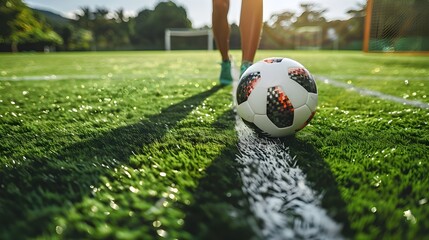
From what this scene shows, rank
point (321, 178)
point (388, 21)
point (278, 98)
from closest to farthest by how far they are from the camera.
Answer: point (321, 178) → point (278, 98) → point (388, 21)

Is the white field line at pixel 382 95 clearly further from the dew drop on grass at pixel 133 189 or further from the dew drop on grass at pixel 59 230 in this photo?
the dew drop on grass at pixel 59 230

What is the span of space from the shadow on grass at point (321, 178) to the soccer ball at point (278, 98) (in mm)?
127

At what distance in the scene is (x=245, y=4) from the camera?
2.86 metres

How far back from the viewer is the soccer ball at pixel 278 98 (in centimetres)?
167

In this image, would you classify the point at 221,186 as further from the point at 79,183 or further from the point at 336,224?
the point at 79,183

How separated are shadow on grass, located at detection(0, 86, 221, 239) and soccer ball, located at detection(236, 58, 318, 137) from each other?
0.57 metres

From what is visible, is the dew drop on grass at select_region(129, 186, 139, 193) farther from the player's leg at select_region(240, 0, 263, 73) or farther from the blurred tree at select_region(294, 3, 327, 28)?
the blurred tree at select_region(294, 3, 327, 28)

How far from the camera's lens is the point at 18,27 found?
1289 inches

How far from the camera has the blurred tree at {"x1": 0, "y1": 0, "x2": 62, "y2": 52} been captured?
31375 millimetres

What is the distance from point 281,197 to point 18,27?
3939 centimetres

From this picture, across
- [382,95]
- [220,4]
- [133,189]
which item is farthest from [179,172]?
[382,95]

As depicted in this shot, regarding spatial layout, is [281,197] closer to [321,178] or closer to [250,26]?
[321,178]

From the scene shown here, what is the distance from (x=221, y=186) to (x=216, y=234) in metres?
0.28

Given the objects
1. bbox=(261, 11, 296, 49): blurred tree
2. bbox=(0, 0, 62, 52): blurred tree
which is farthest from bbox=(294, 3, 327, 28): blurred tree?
bbox=(0, 0, 62, 52): blurred tree
